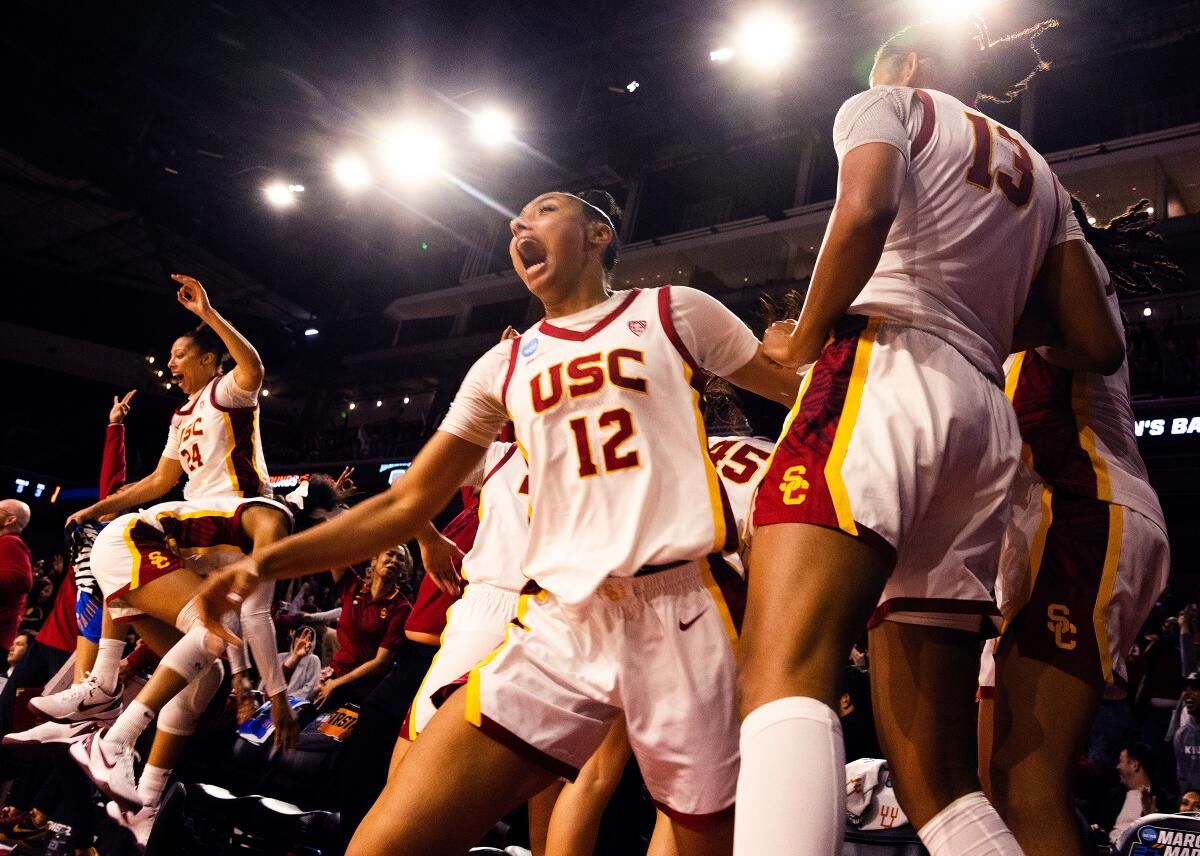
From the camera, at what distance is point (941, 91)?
2.28m

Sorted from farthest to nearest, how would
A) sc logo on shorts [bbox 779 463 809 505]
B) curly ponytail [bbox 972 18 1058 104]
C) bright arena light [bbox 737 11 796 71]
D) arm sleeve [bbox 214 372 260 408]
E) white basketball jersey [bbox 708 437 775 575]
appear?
bright arena light [bbox 737 11 796 71], arm sleeve [bbox 214 372 260 408], white basketball jersey [bbox 708 437 775 575], curly ponytail [bbox 972 18 1058 104], sc logo on shorts [bbox 779 463 809 505]

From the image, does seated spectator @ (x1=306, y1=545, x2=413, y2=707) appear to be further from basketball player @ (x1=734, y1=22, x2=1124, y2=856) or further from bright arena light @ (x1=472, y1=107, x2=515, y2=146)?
bright arena light @ (x1=472, y1=107, x2=515, y2=146)

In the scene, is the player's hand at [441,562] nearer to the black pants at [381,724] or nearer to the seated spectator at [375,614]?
the black pants at [381,724]

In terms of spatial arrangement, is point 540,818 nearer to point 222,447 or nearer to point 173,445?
point 222,447

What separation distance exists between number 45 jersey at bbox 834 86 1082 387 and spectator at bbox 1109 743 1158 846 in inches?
207

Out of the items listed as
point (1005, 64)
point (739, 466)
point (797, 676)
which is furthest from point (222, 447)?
point (797, 676)

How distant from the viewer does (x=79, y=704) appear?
531cm

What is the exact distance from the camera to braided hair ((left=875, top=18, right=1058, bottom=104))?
2.28 metres

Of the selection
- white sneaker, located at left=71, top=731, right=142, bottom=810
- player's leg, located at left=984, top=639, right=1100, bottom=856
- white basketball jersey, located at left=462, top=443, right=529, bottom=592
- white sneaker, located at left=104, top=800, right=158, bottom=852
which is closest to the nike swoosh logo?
white sneaker, located at left=71, top=731, right=142, bottom=810

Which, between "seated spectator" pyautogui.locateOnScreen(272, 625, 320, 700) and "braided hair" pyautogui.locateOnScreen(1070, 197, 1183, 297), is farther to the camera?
"seated spectator" pyautogui.locateOnScreen(272, 625, 320, 700)

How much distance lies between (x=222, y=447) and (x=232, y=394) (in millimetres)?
330

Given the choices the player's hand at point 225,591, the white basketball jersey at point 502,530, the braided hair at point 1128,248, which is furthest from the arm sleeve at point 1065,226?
the white basketball jersey at point 502,530

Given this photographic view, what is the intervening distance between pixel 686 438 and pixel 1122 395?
105 centimetres

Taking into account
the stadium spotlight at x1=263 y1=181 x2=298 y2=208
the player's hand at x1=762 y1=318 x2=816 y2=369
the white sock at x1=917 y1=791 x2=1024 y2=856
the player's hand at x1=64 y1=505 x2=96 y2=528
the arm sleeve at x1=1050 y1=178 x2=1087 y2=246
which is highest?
the stadium spotlight at x1=263 y1=181 x2=298 y2=208
